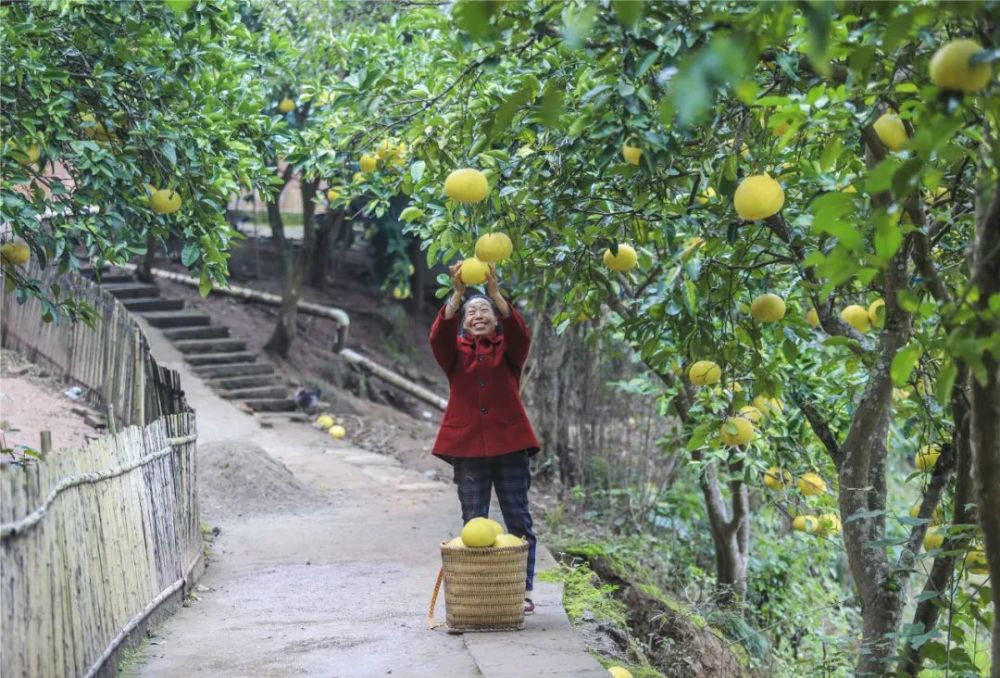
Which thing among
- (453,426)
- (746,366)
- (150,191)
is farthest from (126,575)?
(746,366)

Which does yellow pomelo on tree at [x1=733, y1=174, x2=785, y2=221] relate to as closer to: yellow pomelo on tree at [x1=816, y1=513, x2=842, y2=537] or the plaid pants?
the plaid pants

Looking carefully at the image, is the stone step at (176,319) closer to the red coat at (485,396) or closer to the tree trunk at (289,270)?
the tree trunk at (289,270)

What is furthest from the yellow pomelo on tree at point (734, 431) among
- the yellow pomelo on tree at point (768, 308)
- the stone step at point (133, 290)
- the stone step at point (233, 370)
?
the stone step at point (133, 290)

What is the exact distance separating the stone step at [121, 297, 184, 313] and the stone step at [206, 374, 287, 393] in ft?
8.31

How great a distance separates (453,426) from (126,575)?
1.59m

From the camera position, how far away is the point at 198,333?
17312mm

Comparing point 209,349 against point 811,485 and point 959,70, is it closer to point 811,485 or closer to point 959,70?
point 811,485

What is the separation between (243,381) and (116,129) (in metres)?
9.96

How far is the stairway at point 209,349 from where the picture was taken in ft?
52.1

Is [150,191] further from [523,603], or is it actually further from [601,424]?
[601,424]

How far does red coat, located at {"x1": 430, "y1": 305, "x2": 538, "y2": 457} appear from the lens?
571 centimetres

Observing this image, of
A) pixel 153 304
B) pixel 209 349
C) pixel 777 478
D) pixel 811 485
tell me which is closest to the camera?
pixel 777 478

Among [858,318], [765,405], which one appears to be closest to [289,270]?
[765,405]

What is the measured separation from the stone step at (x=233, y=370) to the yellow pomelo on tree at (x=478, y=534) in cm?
1125
